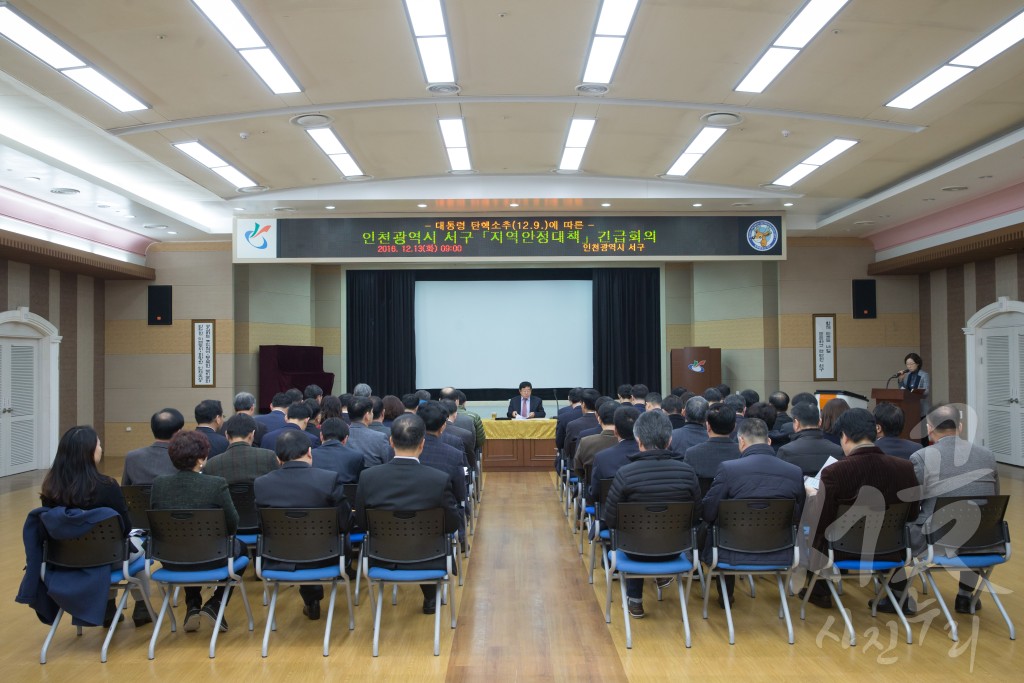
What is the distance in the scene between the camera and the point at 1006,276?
980 centimetres

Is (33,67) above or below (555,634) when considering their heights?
above

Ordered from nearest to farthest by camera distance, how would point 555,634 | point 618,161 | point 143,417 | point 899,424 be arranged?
point 555,634 < point 899,424 < point 618,161 < point 143,417

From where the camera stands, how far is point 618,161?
8.34m

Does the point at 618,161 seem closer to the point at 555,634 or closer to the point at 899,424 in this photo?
the point at 899,424

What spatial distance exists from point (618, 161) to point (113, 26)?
5232mm

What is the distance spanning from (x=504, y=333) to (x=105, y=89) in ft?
28.6

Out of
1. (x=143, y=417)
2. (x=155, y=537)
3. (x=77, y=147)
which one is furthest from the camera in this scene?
(x=143, y=417)

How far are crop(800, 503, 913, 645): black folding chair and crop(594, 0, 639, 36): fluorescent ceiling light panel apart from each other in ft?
10.8

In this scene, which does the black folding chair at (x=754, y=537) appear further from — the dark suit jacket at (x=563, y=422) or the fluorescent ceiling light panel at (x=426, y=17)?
the dark suit jacket at (x=563, y=422)

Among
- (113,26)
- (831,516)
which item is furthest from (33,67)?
(831,516)

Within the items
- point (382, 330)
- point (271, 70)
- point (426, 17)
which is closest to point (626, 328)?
point (382, 330)

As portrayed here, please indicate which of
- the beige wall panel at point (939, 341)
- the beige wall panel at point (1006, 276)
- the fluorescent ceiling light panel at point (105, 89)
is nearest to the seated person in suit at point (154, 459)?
the fluorescent ceiling light panel at point (105, 89)

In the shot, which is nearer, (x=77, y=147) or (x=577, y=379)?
(x=77, y=147)

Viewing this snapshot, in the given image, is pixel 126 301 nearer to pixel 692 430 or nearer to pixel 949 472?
pixel 692 430
